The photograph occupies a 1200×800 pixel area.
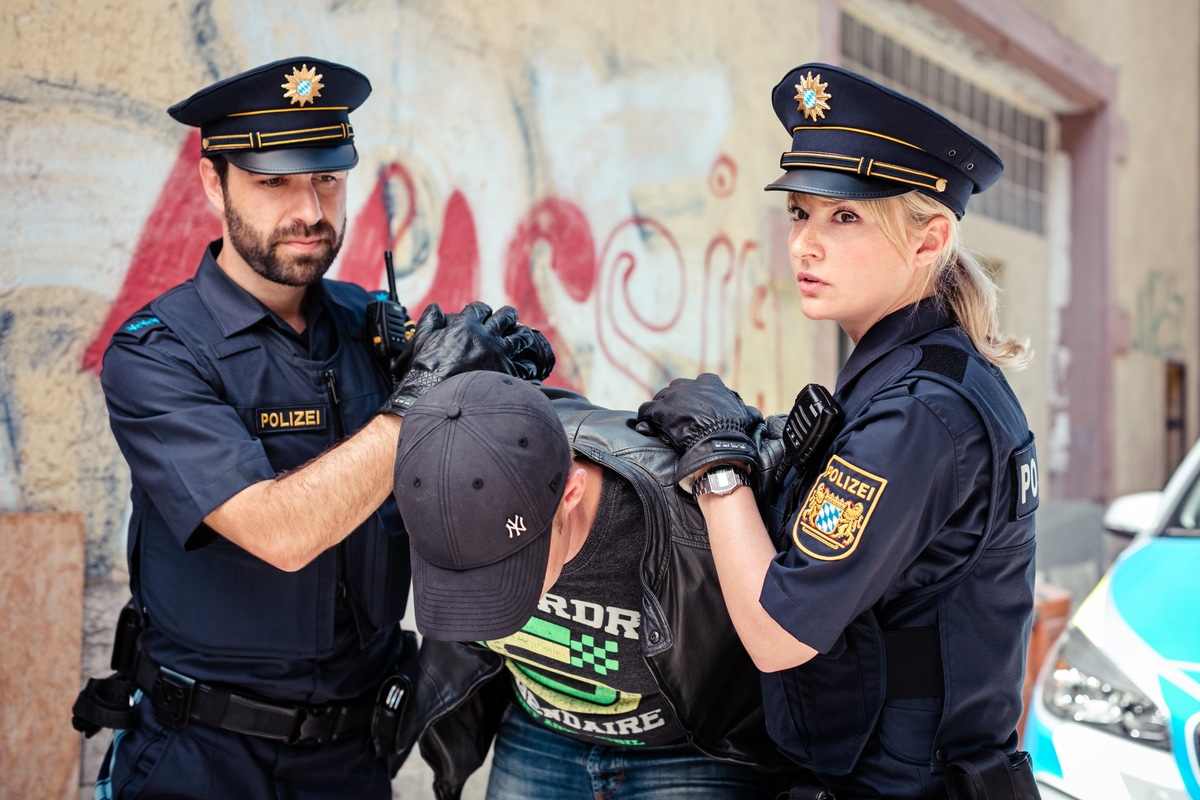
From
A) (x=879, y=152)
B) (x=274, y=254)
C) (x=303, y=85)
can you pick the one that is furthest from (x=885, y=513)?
(x=303, y=85)

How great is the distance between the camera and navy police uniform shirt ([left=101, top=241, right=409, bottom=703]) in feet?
6.26

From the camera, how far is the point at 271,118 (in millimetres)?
2117

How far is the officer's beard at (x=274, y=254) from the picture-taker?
214 centimetres

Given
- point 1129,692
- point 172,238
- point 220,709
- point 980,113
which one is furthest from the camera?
point 980,113

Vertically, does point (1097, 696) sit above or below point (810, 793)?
below

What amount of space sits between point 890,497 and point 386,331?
1.19m

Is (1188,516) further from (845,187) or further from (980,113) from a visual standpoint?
(980,113)

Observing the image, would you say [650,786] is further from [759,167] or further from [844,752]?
[759,167]

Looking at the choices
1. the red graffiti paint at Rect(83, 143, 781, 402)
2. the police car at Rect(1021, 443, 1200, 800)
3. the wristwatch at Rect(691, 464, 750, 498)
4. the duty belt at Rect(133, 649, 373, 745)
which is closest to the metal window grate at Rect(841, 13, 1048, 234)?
the red graffiti paint at Rect(83, 143, 781, 402)

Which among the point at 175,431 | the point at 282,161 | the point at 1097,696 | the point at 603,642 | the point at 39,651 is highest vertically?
the point at 282,161

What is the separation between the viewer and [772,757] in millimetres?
1807

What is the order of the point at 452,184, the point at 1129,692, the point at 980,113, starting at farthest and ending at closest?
the point at 980,113
the point at 452,184
the point at 1129,692

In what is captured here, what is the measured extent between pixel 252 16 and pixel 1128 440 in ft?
28.8

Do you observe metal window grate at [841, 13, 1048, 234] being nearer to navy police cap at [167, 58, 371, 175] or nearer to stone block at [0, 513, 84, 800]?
navy police cap at [167, 58, 371, 175]
